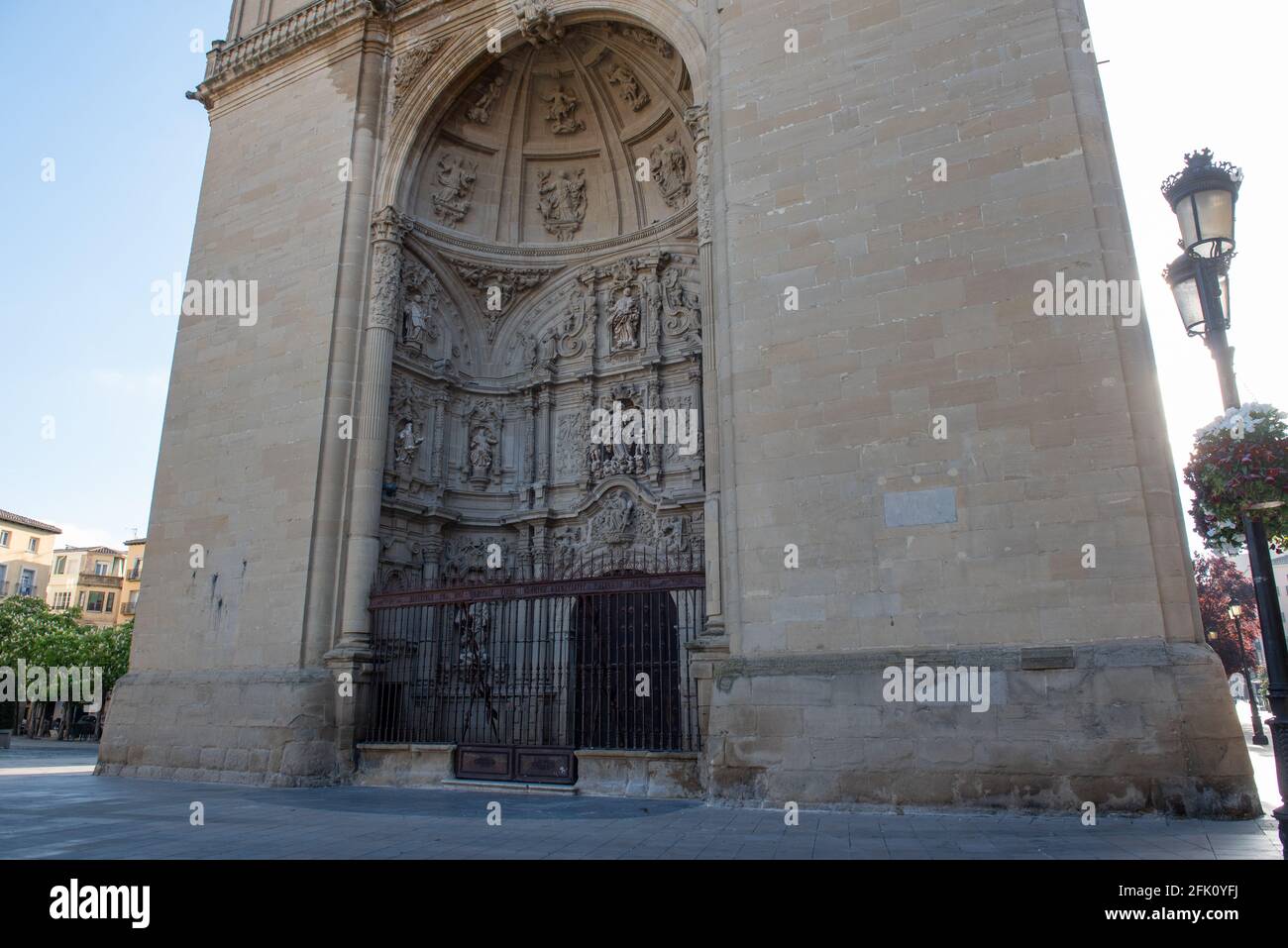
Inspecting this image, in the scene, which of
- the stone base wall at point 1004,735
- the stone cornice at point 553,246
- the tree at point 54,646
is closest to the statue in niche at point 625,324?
the stone cornice at point 553,246

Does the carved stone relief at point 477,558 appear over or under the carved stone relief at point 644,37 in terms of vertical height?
under

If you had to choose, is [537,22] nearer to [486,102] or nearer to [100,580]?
[486,102]

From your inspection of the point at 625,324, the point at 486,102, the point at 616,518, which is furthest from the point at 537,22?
the point at 616,518

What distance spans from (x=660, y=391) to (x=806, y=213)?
5.79 metres

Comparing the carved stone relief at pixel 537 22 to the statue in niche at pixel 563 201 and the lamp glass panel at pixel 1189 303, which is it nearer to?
the statue in niche at pixel 563 201

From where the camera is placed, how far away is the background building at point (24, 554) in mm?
51594

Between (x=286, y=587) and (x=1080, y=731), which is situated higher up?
(x=286, y=587)

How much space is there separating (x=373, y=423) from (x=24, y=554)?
53055mm

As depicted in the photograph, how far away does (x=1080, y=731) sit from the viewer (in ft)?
25.4

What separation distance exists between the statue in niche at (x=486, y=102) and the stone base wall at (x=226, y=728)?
35.2ft

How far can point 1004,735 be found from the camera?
26.2ft

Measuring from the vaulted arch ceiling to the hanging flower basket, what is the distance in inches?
443
